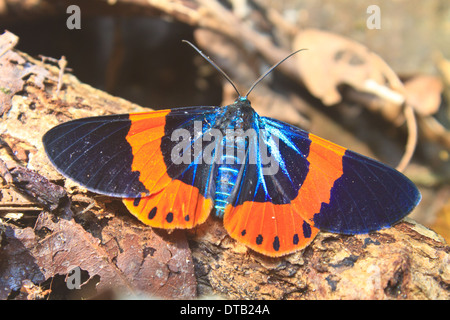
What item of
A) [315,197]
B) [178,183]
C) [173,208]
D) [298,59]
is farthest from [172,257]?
[298,59]

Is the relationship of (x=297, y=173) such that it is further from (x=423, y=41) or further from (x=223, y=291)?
(x=423, y=41)

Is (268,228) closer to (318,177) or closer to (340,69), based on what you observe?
(318,177)

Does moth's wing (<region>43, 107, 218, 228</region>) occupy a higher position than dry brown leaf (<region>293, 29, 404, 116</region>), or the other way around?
dry brown leaf (<region>293, 29, 404, 116</region>)

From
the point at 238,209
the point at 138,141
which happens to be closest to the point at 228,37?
the point at 138,141

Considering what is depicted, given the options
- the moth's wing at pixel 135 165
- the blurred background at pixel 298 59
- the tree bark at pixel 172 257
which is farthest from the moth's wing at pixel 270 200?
the blurred background at pixel 298 59

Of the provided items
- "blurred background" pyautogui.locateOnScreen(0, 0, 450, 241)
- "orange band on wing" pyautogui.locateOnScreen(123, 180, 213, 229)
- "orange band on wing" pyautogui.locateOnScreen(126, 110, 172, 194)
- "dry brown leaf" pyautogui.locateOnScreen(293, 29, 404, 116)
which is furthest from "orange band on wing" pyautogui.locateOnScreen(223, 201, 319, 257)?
"dry brown leaf" pyautogui.locateOnScreen(293, 29, 404, 116)

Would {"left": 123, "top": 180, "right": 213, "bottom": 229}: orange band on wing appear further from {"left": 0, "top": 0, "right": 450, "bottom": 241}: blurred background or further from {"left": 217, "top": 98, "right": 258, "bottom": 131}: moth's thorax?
{"left": 0, "top": 0, "right": 450, "bottom": 241}: blurred background

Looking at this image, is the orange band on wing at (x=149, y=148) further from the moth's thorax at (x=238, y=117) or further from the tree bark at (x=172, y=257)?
the moth's thorax at (x=238, y=117)
